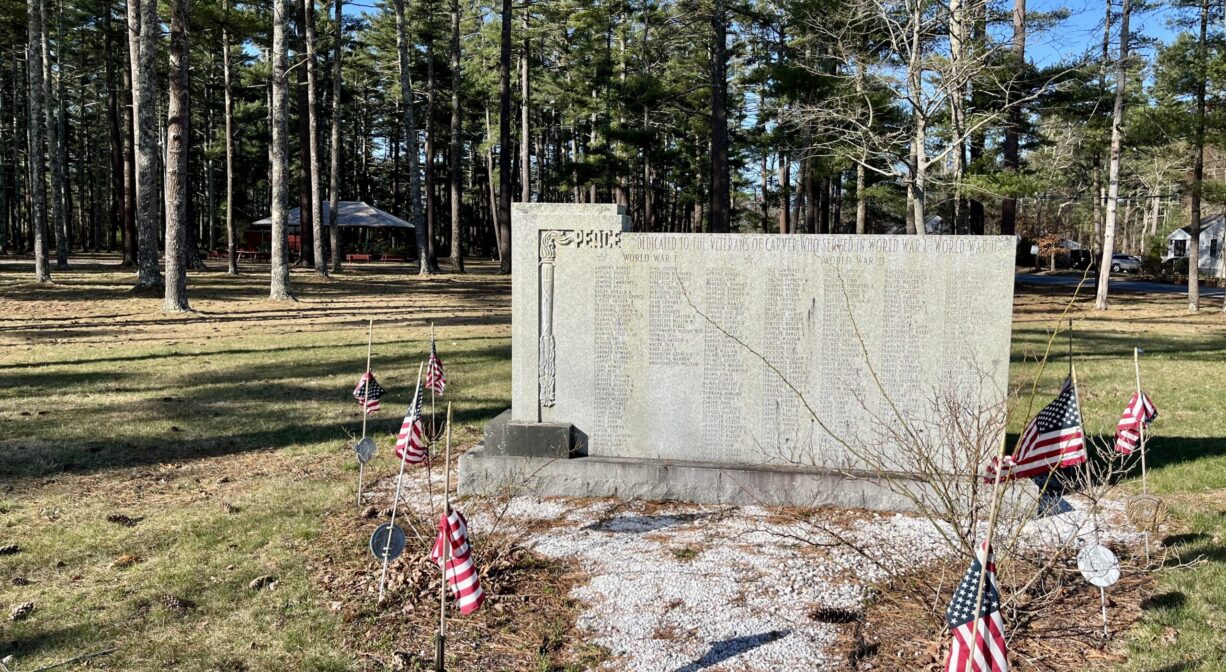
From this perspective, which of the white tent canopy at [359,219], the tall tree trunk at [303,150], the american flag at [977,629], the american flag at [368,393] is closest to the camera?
the american flag at [977,629]

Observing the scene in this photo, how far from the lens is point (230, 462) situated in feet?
24.5

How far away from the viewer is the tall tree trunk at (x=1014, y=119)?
18.6 meters

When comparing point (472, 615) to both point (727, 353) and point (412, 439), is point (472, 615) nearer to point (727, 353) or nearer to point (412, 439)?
point (412, 439)

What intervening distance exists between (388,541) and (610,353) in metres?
2.92

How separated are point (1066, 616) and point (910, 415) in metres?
2.20

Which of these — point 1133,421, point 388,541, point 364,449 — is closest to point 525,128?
point 364,449

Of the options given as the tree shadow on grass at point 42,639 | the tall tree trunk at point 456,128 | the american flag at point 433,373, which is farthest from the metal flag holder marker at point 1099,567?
the tall tree trunk at point 456,128

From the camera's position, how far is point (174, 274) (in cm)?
1703

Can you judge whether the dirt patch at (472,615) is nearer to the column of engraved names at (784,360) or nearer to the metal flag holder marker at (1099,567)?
the column of engraved names at (784,360)

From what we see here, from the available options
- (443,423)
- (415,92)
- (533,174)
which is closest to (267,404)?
(443,423)

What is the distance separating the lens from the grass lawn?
4254mm

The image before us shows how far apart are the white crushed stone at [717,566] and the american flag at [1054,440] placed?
1.31ft

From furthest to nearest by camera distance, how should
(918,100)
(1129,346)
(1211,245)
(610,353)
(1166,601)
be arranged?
(1211,245) < (918,100) < (1129,346) < (610,353) < (1166,601)

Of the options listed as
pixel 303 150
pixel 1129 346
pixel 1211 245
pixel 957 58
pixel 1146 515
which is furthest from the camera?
pixel 1211 245
